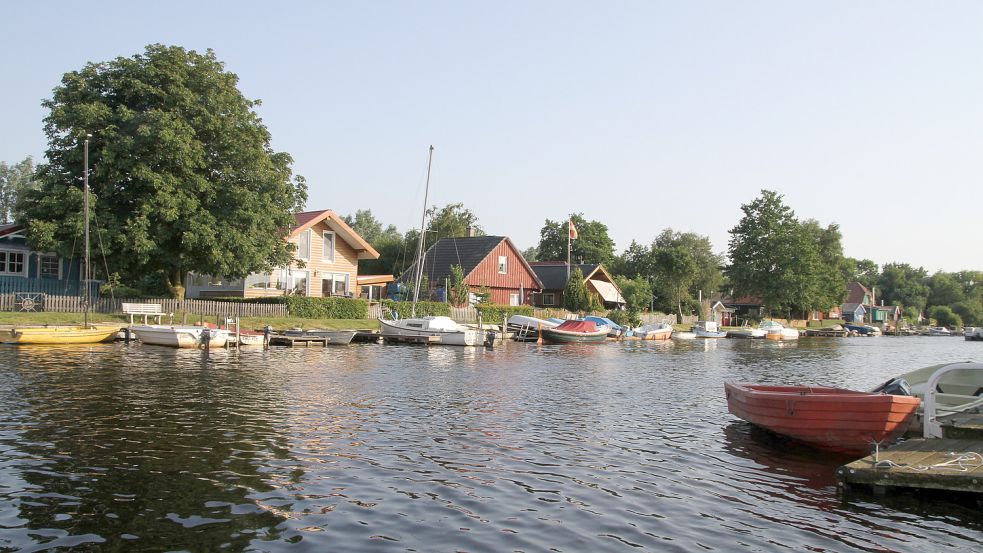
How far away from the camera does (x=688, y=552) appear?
9852 mm

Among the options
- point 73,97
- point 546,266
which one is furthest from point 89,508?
point 546,266

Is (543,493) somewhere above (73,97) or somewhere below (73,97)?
below

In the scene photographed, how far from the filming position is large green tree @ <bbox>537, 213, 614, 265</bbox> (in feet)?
368

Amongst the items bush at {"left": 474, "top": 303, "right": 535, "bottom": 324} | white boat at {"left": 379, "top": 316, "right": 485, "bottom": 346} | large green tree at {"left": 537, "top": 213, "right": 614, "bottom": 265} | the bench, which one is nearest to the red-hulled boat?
white boat at {"left": 379, "top": 316, "right": 485, "bottom": 346}

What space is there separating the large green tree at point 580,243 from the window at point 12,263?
75.7 metres

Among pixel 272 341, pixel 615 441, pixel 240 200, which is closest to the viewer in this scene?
pixel 615 441

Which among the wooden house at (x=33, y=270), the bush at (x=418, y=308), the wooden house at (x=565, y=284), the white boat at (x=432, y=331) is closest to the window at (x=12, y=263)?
the wooden house at (x=33, y=270)

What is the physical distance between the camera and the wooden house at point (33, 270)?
43875 millimetres

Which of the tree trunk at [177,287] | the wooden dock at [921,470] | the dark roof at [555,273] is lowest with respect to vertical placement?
the wooden dock at [921,470]

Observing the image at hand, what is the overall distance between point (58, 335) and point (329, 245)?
25605 mm

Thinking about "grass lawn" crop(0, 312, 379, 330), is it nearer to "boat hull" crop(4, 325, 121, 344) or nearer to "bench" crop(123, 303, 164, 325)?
"bench" crop(123, 303, 164, 325)

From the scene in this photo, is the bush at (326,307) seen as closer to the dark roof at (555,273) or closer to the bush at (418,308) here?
the bush at (418,308)

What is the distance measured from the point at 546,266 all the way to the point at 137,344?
5476cm

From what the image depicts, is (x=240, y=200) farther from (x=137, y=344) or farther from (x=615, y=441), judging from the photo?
(x=615, y=441)
